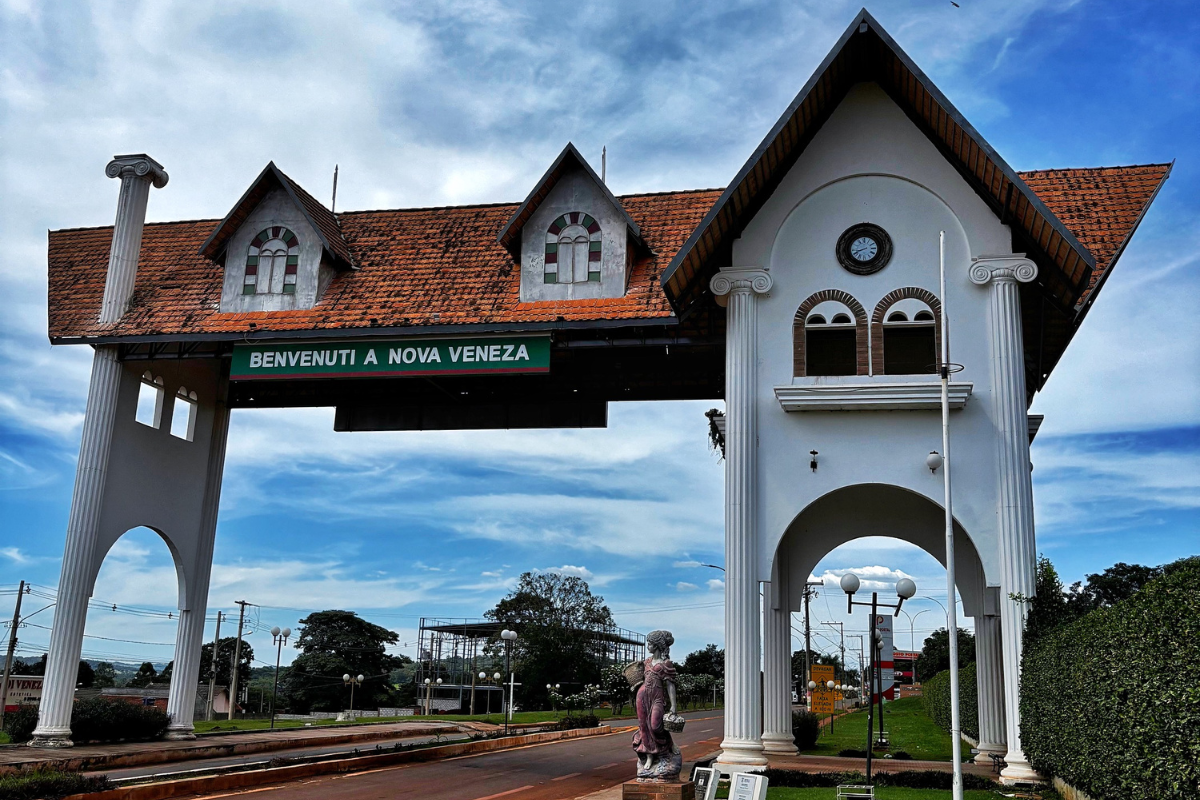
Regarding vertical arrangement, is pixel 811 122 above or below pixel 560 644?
above

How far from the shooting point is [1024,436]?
19.9 m

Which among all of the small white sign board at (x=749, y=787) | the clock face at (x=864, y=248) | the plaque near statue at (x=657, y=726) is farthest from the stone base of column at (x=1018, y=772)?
the clock face at (x=864, y=248)

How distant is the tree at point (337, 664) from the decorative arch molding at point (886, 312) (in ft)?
225

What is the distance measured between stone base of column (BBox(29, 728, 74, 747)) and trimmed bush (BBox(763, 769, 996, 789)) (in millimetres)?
16549

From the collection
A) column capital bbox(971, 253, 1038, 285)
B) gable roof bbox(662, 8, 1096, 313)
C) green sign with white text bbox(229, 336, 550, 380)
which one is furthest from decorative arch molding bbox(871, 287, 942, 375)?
green sign with white text bbox(229, 336, 550, 380)

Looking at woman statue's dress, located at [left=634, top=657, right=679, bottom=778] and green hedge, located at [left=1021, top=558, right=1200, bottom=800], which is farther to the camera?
woman statue's dress, located at [left=634, top=657, right=679, bottom=778]

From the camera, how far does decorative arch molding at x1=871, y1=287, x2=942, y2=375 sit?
68.5 ft

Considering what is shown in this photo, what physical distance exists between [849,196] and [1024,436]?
6187 millimetres

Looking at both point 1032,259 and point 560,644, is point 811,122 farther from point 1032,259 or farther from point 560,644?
point 560,644

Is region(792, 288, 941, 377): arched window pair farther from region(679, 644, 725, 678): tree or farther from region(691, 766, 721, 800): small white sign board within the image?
region(679, 644, 725, 678): tree

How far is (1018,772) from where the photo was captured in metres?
18.0

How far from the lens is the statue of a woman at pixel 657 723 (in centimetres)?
1633

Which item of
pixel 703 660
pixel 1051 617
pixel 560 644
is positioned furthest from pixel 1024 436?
pixel 703 660

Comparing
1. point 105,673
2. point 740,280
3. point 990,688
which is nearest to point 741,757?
point 990,688
